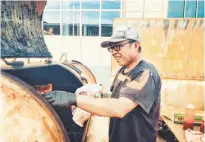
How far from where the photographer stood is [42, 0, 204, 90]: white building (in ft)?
15.1

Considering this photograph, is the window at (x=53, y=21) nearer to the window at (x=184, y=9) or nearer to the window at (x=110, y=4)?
the window at (x=110, y=4)

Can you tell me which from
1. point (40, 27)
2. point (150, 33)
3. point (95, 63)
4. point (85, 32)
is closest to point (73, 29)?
point (85, 32)

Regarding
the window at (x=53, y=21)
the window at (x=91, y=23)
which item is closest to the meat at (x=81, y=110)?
the window at (x=91, y=23)

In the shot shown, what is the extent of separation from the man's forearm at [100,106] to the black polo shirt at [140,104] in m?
0.09

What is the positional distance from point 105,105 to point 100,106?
30 millimetres

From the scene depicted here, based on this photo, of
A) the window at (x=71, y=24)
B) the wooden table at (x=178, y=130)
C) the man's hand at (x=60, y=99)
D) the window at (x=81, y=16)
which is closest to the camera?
the man's hand at (x=60, y=99)

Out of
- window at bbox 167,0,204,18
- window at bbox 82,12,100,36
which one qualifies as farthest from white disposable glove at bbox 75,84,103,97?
window at bbox 82,12,100,36

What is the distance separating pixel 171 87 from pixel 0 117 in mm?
2583

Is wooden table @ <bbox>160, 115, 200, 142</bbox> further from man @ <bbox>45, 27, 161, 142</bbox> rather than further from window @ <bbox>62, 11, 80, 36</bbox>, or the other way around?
window @ <bbox>62, 11, 80, 36</bbox>

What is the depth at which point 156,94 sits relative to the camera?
54.4 inches

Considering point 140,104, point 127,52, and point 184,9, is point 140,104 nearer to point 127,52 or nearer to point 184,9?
point 127,52

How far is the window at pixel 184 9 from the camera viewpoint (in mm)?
4343

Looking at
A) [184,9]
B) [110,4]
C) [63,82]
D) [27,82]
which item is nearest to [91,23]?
[110,4]

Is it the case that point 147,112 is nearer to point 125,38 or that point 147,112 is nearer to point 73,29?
point 125,38
